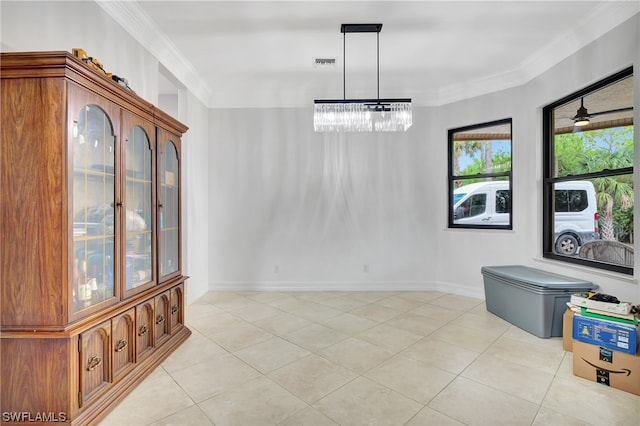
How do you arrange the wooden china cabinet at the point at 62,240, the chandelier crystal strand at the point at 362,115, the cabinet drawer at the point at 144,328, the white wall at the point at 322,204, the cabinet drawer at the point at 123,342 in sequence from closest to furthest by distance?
the wooden china cabinet at the point at 62,240, the cabinet drawer at the point at 123,342, the cabinet drawer at the point at 144,328, the chandelier crystal strand at the point at 362,115, the white wall at the point at 322,204

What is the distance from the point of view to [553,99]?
10.8 ft

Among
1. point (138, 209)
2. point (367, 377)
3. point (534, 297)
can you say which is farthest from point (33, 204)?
point (534, 297)

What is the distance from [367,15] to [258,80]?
1854 mm

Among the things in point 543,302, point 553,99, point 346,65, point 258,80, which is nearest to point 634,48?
point 553,99

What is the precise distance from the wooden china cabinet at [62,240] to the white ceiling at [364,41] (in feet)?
3.96

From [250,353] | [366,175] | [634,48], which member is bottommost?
[250,353]

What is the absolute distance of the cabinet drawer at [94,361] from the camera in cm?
164

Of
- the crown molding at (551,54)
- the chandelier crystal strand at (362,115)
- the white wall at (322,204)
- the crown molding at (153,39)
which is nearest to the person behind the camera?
the crown molding at (153,39)

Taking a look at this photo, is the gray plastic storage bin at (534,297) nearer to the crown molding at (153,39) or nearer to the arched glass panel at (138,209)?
the arched glass panel at (138,209)

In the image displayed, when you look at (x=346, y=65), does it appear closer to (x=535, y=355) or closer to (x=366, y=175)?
(x=366, y=175)

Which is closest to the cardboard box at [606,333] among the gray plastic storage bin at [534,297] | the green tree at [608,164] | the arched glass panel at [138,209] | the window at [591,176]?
the gray plastic storage bin at [534,297]

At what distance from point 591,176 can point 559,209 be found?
21.1 inches

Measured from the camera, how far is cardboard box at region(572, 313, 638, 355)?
2059 mm

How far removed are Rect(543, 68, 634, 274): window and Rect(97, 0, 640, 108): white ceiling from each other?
0.60 m
